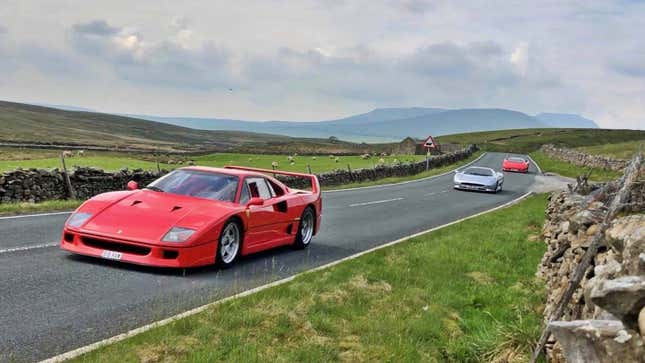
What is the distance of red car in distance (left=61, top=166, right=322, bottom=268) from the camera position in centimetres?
836

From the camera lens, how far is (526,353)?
223 inches

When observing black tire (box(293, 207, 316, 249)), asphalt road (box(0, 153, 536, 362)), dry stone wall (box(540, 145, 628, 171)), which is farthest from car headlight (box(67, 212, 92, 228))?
dry stone wall (box(540, 145, 628, 171))

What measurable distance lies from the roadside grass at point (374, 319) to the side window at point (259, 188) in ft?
5.85

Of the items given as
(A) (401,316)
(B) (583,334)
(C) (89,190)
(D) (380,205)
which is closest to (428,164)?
(D) (380,205)

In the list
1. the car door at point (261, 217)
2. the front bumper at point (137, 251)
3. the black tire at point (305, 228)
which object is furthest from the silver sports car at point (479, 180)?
the front bumper at point (137, 251)

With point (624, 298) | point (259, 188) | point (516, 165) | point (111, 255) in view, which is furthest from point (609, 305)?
point (516, 165)

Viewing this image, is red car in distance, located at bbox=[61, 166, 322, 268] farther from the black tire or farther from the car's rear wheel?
the black tire

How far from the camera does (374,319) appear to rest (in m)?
6.91

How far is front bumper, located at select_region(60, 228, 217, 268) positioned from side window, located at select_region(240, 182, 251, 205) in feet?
4.15

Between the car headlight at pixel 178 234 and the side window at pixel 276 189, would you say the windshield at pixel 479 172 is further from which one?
the car headlight at pixel 178 234

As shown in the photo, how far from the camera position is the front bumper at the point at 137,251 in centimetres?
830

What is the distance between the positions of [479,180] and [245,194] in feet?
→ 77.4

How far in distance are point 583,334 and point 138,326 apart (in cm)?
418

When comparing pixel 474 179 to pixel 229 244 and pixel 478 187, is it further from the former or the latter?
pixel 229 244
